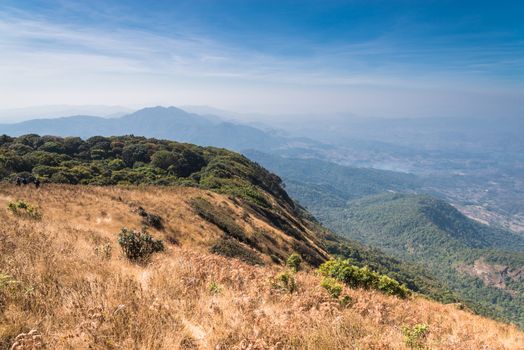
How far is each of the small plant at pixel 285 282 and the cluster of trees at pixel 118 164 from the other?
36.7 m

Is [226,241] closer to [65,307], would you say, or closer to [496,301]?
[65,307]

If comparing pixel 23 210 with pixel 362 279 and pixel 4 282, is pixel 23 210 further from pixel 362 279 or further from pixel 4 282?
pixel 362 279

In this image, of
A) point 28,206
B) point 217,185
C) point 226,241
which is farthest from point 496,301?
point 28,206

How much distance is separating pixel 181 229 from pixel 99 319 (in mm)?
17876

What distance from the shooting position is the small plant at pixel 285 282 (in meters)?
7.38

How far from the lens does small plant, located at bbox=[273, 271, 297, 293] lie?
738 centimetres

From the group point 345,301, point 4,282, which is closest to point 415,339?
point 345,301

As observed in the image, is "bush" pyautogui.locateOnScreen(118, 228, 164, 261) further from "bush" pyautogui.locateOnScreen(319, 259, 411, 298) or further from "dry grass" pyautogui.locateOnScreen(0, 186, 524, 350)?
"bush" pyautogui.locateOnScreen(319, 259, 411, 298)

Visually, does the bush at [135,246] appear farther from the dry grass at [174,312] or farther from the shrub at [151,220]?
the shrub at [151,220]

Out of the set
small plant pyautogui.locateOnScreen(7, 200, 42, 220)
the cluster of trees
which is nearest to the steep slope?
the cluster of trees

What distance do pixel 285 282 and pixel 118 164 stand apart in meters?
51.6

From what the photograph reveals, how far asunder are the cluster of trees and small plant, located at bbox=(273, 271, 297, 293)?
1445 inches

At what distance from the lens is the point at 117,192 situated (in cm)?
2462

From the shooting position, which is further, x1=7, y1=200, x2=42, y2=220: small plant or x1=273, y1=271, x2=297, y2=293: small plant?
x1=7, y1=200, x2=42, y2=220: small plant
